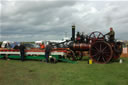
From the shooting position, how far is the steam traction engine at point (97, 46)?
10094 millimetres

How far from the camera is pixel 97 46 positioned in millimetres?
10320

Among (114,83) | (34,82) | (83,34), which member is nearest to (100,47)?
(83,34)

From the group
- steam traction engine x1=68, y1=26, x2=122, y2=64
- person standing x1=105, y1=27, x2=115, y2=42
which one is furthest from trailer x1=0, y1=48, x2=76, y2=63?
person standing x1=105, y1=27, x2=115, y2=42

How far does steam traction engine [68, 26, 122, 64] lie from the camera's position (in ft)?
33.1

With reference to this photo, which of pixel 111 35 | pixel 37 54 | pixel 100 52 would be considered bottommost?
pixel 37 54

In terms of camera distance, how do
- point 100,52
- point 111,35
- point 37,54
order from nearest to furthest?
point 100,52
point 111,35
point 37,54

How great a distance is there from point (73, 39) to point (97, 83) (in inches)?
255

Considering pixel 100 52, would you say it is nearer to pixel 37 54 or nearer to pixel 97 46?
pixel 97 46

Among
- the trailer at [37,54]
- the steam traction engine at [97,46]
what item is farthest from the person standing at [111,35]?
the trailer at [37,54]

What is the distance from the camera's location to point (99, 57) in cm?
1024

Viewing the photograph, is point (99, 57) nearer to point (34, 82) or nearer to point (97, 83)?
point (97, 83)

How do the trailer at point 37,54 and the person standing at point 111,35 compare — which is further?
the trailer at point 37,54

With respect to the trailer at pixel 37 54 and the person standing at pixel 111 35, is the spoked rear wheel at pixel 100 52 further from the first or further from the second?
the trailer at pixel 37 54

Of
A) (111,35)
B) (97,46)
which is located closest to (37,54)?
(97,46)
